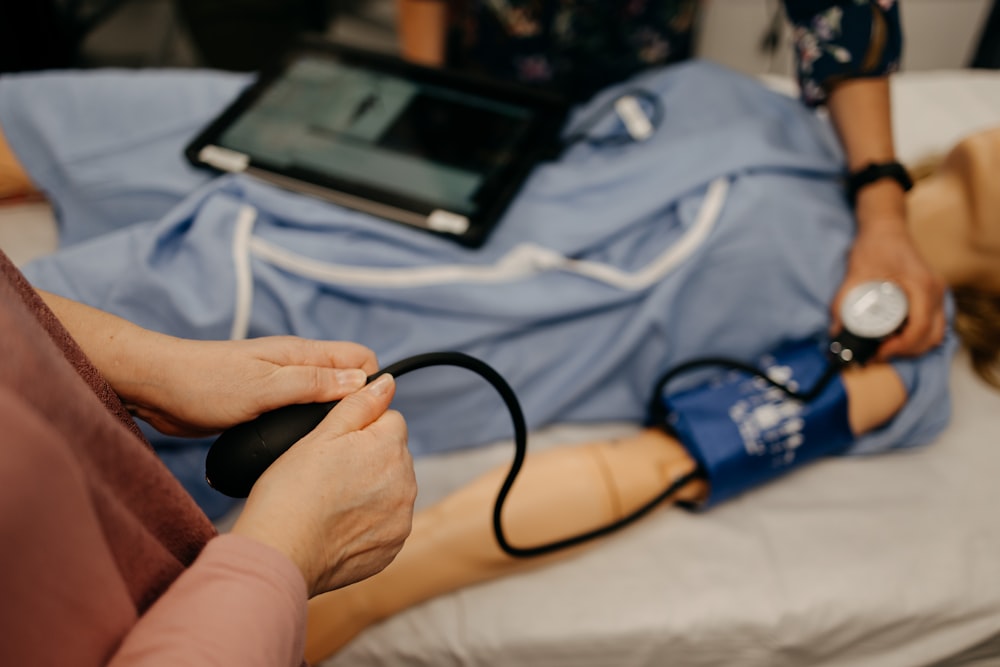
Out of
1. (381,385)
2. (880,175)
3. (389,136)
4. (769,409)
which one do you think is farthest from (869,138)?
(381,385)

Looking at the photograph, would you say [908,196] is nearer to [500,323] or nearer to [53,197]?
[500,323]

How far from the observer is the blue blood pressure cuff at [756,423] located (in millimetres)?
791

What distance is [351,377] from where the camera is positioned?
51 cm

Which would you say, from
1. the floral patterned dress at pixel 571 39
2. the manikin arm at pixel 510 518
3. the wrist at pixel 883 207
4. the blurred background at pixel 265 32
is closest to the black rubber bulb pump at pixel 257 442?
the manikin arm at pixel 510 518

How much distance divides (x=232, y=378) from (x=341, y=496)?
0.12 metres

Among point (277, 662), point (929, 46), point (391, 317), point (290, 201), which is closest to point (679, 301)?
point (391, 317)

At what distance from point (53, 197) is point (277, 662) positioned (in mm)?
748

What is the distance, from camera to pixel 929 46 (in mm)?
1661

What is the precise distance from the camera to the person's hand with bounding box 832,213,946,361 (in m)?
0.83

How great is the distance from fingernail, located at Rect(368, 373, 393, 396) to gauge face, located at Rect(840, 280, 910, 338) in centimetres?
58

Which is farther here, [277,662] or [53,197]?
[53,197]

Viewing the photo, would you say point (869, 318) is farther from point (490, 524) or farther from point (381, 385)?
point (381, 385)

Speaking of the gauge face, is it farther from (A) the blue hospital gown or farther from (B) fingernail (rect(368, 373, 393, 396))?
(B) fingernail (rect(368, 373, 393, 396))

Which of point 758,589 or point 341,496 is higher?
point 341,496
